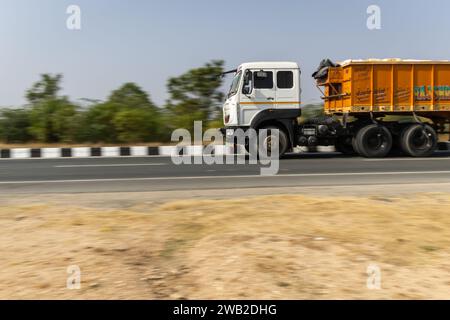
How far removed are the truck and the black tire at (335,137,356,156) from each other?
0.24 meters

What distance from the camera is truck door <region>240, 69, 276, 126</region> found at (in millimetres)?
12414

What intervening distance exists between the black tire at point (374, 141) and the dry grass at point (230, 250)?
23.9 ft

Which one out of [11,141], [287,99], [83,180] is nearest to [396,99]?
[287,99]

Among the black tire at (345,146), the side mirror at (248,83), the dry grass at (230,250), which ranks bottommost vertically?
the dry grass at (230,250)

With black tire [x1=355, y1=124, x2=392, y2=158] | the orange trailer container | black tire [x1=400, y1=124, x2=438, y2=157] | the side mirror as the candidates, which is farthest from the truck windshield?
black tire [x1=400, y1=124, x2=438, y2=157]

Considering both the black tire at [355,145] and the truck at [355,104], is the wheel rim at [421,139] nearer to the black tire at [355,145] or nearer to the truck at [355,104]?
the truck at [355,104]

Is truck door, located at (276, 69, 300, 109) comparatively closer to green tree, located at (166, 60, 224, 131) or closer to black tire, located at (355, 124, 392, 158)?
black tire, located at (355, 124, 392, 158)

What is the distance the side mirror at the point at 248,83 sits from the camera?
12383mm

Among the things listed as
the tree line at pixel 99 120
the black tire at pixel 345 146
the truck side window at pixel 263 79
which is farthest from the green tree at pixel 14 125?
the black tire at pixel 345 146

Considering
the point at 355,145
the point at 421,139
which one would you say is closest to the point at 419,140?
the point at 421,139

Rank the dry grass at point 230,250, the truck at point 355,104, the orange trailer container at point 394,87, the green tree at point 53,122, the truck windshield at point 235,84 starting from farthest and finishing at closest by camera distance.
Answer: the green tree at point 53,122, the orange trailer container at point 394,87, the truck windshield at point 235,84, the truck at point 355,104, the dry grass at point 230,250

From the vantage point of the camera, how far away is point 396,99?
13156 mm

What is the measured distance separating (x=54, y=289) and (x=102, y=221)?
2.03 metres

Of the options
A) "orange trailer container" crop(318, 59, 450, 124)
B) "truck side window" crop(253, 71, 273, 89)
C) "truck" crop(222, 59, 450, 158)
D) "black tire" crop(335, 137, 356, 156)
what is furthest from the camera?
"black tire" crop(335, 137, 356, 156)
